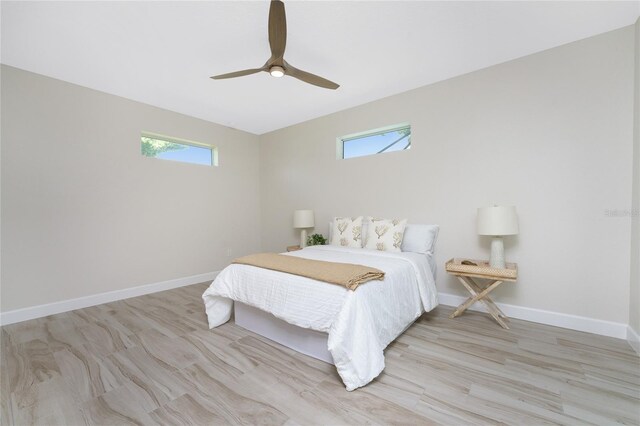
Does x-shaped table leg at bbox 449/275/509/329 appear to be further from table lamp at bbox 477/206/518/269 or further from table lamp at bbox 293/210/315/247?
table lamp at bbox 293/210/315/247

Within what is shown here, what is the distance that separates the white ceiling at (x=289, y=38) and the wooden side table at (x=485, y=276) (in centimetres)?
213

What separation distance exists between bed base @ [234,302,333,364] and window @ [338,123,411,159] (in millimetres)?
2613

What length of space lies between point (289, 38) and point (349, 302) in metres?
2.31

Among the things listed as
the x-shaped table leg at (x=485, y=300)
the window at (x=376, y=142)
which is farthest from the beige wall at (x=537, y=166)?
the x-shaped table leg at (x=485, y=300)

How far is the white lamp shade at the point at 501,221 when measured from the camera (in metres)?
2.44

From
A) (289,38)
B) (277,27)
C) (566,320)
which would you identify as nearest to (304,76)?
(289,38)

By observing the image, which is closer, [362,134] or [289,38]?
[289,38]

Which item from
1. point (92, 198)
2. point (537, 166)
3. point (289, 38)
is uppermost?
point (289, 38)

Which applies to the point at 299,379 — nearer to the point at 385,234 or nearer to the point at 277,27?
the point at 385,234

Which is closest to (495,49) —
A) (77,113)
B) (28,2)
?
(28,2)

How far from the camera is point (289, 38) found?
92.0 inches

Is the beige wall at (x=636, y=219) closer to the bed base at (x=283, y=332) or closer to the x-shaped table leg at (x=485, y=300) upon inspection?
the x-shaped table leg at (x=485, y=300)

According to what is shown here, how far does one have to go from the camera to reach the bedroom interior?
1.67 meters

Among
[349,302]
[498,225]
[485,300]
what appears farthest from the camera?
[485,300]
